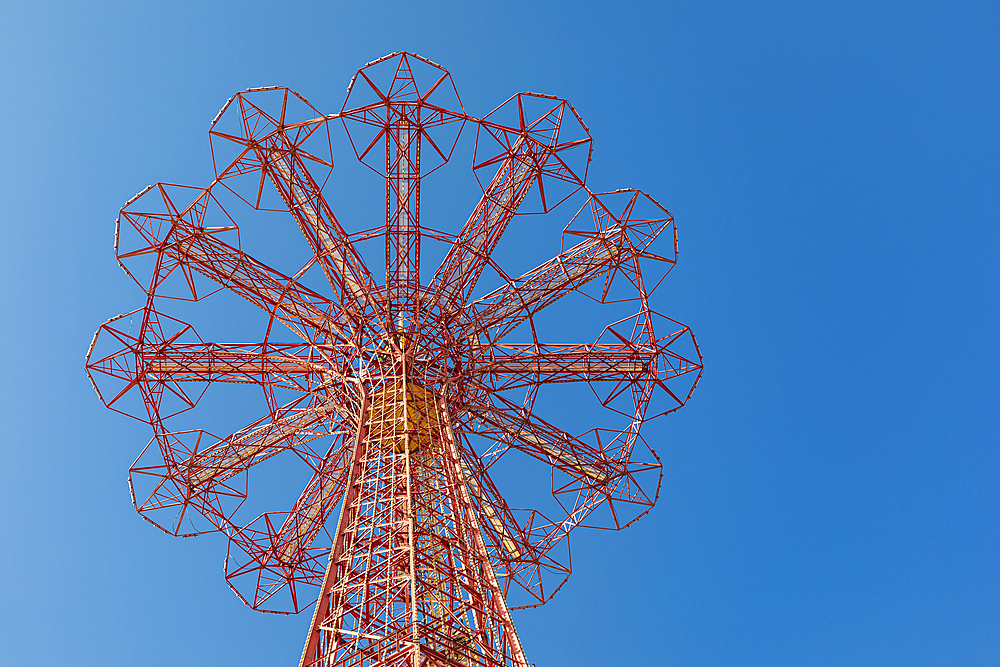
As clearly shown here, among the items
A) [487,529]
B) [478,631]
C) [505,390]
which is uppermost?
[505,390]

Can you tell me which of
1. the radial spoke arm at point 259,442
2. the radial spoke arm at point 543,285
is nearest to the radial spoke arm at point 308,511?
the radial spoke arm at point 259,442

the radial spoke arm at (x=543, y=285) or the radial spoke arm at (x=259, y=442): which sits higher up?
the radial spoke arm at (x=543, y=285)

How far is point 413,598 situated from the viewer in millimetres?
17281

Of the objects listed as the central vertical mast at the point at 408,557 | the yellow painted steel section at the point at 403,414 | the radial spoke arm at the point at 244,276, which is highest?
the radial spoke arm at the point at 244,276

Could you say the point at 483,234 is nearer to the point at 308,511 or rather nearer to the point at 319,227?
the point at 319,227

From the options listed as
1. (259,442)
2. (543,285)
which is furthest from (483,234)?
(259,442)

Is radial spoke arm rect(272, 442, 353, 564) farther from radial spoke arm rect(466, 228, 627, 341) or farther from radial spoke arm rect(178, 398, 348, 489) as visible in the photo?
radial spoke arm rect(466, 228, 627, 341)

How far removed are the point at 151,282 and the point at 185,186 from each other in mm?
2365

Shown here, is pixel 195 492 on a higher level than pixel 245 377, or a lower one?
lower

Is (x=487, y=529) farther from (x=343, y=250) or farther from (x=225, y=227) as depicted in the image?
(x=225, y=227)

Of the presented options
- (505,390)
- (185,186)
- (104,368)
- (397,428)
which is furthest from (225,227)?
(505,390)

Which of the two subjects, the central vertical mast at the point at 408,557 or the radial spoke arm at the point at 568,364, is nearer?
the central vertical mast at the point at 408,557

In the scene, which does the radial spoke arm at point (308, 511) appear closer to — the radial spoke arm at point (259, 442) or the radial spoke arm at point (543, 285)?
the radial spoke arm at point (259, 442)

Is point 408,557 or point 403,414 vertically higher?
point 403,414
